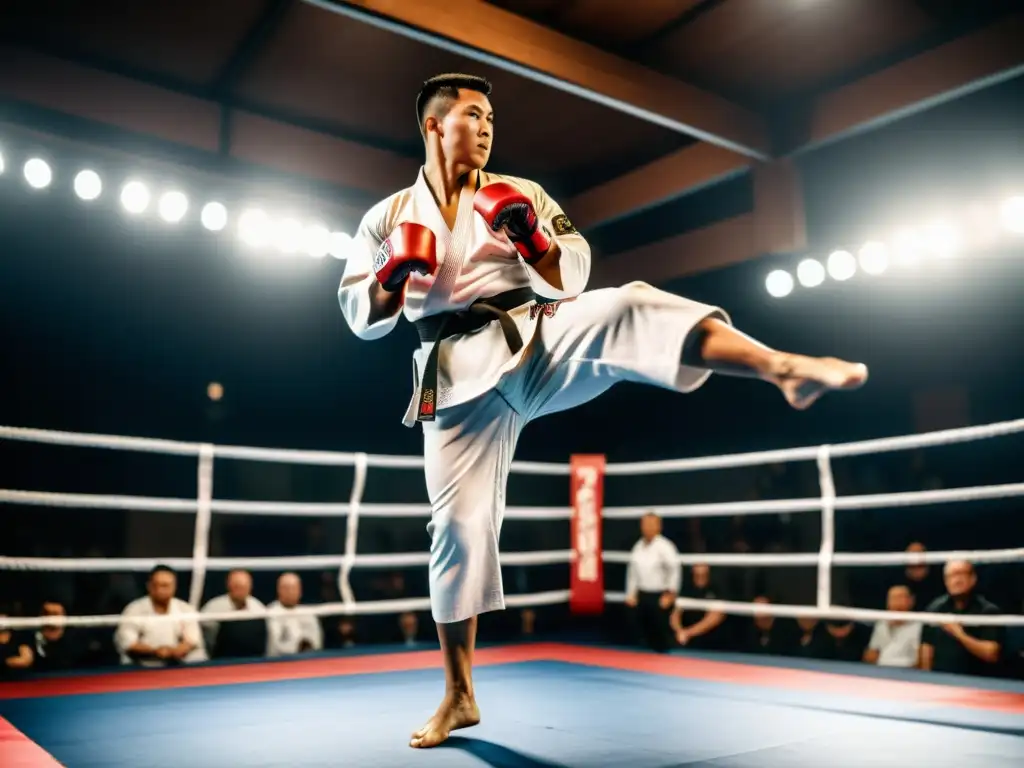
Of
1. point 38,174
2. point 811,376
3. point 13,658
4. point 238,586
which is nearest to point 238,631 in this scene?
point 238,586

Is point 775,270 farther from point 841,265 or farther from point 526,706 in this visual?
point 526,706

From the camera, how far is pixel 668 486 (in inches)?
254

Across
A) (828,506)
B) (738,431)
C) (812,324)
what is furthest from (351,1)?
(738,431)

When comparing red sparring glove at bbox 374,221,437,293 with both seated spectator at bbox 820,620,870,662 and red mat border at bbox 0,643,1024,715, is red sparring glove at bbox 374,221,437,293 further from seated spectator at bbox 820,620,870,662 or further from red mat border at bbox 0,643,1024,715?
seated spectator at bbox 820,620,870,662

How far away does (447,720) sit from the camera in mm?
1726

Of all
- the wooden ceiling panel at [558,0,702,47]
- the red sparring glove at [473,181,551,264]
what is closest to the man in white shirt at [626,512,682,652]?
the wooden ceiling panel at [558,0,702,47]

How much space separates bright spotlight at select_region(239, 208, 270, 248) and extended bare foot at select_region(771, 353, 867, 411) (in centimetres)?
365

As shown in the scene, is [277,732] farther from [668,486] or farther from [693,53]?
[668,486]

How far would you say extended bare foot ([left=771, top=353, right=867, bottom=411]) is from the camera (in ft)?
4.18

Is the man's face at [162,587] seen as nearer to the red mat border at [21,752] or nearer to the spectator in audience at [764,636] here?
the red mat border at [21,752]

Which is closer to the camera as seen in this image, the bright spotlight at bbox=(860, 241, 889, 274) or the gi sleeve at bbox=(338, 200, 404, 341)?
the gi sleeve at bbox=(338, 200, 404, 341)

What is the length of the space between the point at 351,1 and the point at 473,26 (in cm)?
55

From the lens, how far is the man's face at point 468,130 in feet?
5.87

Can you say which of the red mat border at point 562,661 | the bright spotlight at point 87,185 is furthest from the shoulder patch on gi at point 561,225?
the bright spotlight at point 87,185
